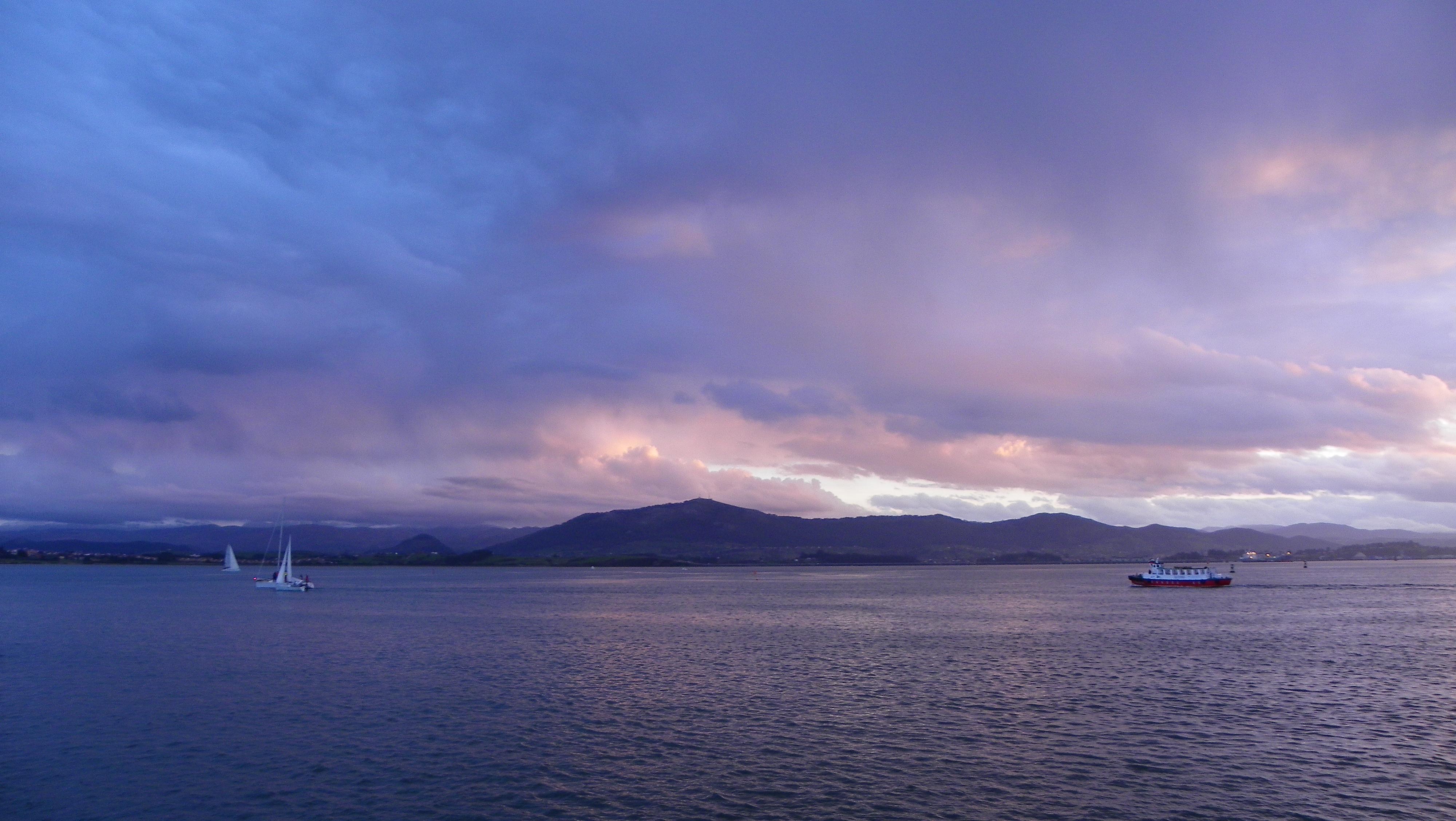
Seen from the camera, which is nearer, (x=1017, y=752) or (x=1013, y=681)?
(x=1017, y=752)

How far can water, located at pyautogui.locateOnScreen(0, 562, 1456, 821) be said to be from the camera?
112ft

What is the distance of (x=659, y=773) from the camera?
37719 mm

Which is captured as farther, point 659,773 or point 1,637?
point 1,637

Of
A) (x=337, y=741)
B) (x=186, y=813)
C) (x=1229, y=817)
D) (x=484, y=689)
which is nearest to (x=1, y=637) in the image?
(x=484, y=689)

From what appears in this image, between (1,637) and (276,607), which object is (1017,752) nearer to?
(1,637)

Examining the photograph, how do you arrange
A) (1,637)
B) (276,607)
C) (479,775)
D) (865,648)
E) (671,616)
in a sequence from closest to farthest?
1. (479,775)
2. (865,648)
3. (1,637)
4. (671,616)
5. (276,607)

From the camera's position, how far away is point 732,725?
47.7m

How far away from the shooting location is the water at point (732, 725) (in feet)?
112

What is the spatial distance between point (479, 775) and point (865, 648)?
51.8 meters

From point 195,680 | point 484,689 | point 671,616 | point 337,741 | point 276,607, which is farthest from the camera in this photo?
point 276,607

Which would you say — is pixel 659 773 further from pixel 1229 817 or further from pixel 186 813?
pixel 1229 817

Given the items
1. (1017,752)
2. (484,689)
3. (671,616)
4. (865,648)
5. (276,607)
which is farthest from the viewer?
(276,607)

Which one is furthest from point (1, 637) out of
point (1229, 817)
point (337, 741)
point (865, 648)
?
point (1229, 817)

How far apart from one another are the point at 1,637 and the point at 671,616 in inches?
3216
